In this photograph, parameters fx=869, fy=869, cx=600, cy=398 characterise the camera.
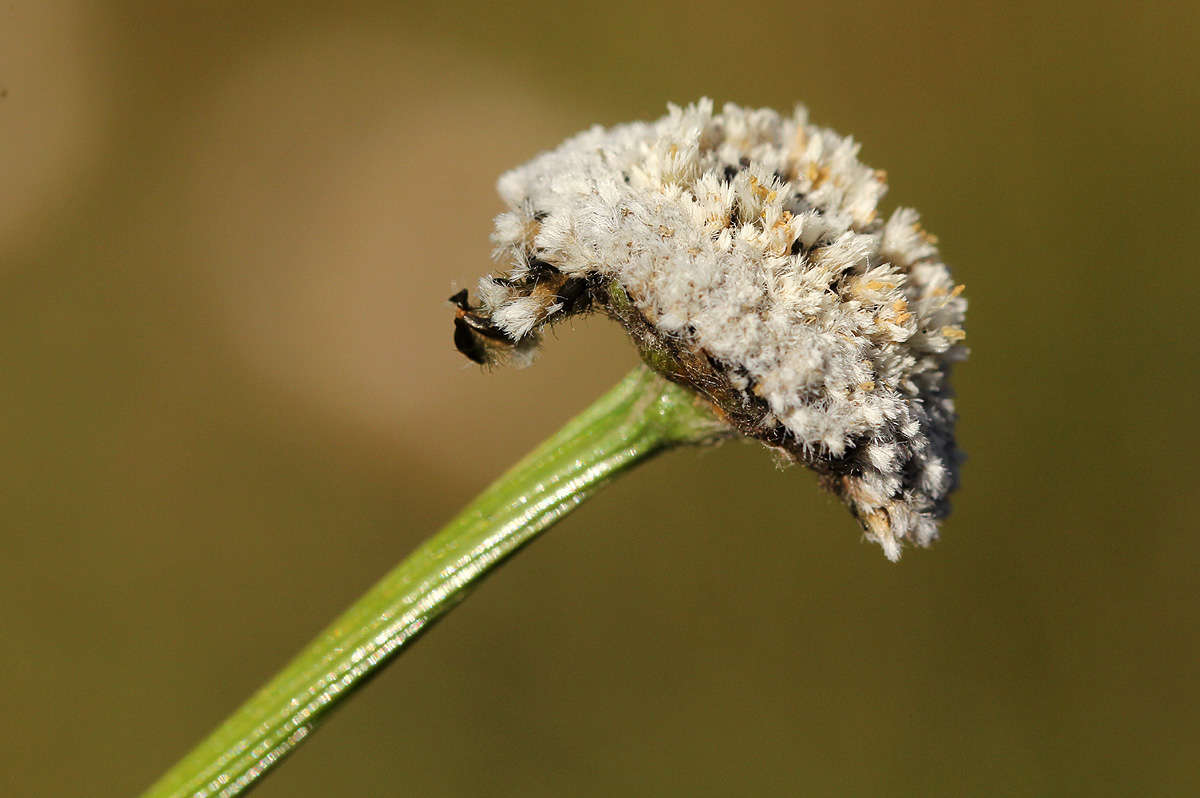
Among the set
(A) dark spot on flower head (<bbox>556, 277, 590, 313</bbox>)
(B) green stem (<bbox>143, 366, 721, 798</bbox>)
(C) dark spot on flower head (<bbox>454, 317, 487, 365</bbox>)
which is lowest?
(B) green stem (<bbox>143, 366, 721, 798</bbox>)

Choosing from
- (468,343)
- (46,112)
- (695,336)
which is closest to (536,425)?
(46,112)

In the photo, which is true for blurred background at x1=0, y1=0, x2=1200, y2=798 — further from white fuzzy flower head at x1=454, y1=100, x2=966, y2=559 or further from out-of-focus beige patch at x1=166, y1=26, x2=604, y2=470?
white fuzzy flower head at x1=454, y1=100, x2=966, y2=559

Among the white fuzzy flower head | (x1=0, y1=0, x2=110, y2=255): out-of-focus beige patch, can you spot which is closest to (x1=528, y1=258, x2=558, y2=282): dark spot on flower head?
the white fuzzy flower head

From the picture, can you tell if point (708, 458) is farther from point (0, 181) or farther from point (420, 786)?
point (0, 181)

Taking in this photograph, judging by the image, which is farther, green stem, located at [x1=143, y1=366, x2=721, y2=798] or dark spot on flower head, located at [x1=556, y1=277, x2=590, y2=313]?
dark spot on flower head, located at [x1=556, y1=277, x2=590, y2=313]

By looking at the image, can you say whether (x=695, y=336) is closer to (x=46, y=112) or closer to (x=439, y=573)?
(x=439, y=573)

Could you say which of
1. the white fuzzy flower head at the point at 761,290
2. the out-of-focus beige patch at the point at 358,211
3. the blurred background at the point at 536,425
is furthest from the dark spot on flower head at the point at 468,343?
the out-of-focus beige patch at the point at 358,211

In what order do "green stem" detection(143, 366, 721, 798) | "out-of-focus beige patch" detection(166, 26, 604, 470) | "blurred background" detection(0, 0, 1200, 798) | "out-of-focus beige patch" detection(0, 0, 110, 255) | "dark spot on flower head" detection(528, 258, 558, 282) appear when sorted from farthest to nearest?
"out-of-focus beige patch" detection(166, 26, 604, 470), "out-of-focus beige patch" detection(0, 0, 110, 255), "blurred background" detection(0, 0, 1200, 798), "dark spot on flower head" detection(528, 258, 558, 282), "green stem" detection(143, 366, 721, 798)

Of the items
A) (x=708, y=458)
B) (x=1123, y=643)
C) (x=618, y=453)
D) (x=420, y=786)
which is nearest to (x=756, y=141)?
(x=618, y=453)
